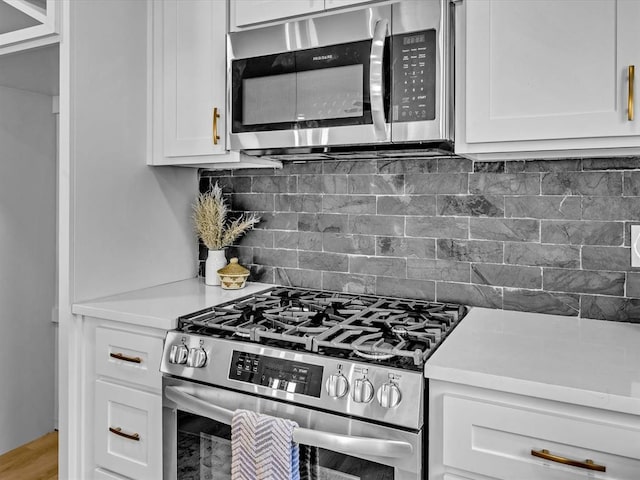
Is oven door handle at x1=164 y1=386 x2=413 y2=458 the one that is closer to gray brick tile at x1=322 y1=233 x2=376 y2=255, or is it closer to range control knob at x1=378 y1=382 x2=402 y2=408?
range control knob at x1=378 y1=382 x2=402 y2=408

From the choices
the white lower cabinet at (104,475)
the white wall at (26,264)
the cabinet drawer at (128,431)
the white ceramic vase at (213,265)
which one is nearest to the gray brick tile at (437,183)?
the white ceramic vase at (213,265)

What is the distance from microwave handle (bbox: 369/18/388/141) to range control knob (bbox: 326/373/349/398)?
782 millimetres

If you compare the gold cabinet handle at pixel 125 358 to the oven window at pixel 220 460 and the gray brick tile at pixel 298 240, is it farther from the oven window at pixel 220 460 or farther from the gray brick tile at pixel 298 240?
the gray brick tile at pixel 298 240

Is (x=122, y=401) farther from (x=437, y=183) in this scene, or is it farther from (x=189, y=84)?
(x=437, y=183)

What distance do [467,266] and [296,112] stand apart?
865 millimetres

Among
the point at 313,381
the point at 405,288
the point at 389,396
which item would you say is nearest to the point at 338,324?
the point at 313,381

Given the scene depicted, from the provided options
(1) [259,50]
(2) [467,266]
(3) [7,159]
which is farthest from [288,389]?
(3) [7,159]

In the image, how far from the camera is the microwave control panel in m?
1.57

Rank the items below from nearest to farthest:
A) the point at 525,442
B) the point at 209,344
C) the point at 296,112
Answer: the point at 525,442
the point at 209,344
the point at 296,112

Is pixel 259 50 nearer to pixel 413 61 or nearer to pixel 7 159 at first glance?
pixel 413 61

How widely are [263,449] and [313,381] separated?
0.77 feet

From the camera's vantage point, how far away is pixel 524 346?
55.8 inches

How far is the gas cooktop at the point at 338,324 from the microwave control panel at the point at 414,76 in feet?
2.20

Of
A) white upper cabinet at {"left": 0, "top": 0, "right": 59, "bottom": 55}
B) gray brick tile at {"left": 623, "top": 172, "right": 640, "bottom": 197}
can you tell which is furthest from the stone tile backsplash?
white upper cabinet at {"left": 0, "top": 0, "right": 59, "bottom": 55}
